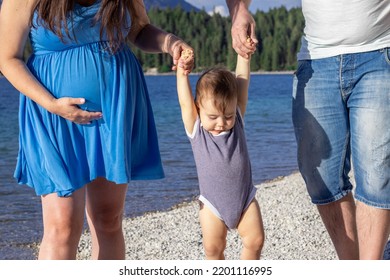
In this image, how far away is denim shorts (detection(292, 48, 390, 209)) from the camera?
381cm

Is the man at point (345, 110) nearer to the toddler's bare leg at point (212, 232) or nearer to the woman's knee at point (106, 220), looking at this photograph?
the toddler's bare leg at point (212, 232)

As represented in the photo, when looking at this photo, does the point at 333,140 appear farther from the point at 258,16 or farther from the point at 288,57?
the point at 258,16

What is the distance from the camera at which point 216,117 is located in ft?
12.1

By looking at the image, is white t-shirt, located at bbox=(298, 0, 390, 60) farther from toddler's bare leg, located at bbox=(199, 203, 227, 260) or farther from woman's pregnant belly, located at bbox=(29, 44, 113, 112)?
woman's pregnant belly, located at bbox=(29, 44, 113, 112)

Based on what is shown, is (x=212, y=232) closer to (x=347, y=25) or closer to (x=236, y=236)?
(x=347, y=25)

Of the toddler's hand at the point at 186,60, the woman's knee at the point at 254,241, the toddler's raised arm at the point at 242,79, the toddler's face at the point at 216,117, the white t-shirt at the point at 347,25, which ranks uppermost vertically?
the white t-shirt at the point at 347,25

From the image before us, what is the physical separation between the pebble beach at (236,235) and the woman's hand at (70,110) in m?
3.08

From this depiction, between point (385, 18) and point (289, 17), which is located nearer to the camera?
point (385, 18)

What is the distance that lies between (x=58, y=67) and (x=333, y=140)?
4.75 ft

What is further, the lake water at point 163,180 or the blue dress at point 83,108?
the lake water at point 163,180

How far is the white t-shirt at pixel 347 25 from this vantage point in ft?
12.4

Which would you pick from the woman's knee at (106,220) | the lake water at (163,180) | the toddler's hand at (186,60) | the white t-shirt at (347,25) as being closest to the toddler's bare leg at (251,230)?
the woman's knee at (106,220)

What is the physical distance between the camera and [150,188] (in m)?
11.8
